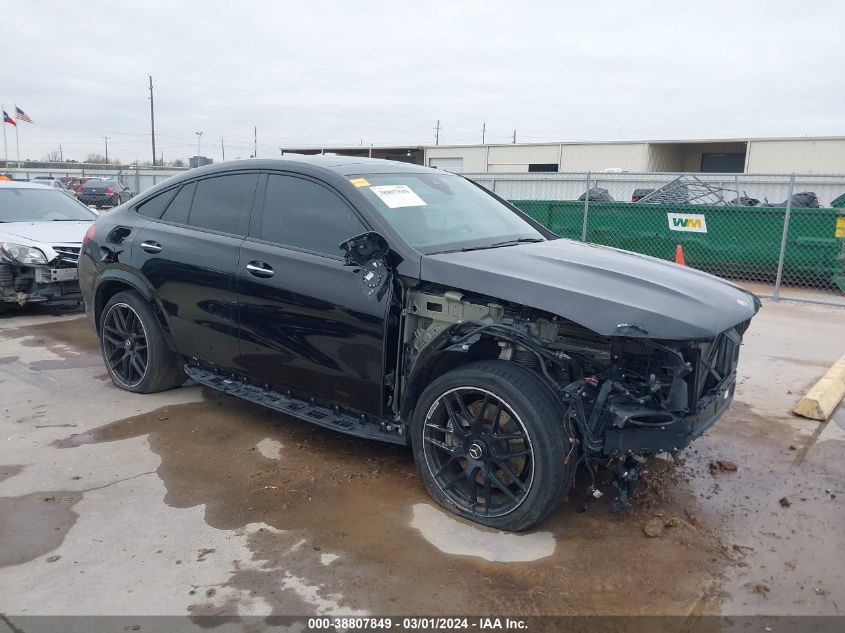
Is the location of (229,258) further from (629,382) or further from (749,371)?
(749,371)

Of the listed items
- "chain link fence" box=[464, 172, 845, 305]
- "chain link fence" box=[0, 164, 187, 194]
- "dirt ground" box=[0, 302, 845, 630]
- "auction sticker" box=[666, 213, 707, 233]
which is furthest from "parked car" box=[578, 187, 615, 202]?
"dirt ground" box=[0, 302, 845, 630]

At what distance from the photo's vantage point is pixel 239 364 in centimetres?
445

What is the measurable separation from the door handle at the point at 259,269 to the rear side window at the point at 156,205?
4.03 feet

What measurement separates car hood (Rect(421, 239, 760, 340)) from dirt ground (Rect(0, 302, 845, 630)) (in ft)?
3.52

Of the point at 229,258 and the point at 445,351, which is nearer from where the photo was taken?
the point at 445,351

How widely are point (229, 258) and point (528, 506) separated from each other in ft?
7.93

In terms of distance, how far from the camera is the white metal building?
2908cm

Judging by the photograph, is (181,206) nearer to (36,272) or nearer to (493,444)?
(493,444)

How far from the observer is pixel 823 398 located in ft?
16.7

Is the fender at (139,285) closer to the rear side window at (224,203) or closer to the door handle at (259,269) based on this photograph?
the rear side window at (224,203)

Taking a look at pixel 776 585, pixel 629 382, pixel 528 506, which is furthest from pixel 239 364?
pixel 776 585

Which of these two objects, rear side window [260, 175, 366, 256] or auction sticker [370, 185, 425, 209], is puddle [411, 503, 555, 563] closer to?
rear side window [260, 175, 366, 256]

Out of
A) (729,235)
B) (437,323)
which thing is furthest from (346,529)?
(729,235)

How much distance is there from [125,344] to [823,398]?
5.29 meters
